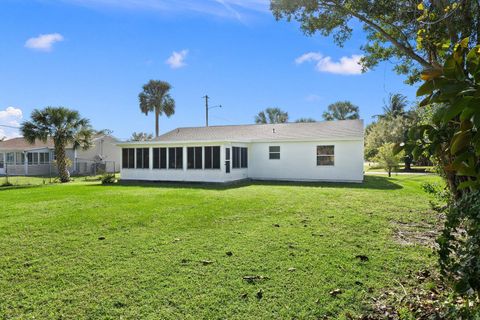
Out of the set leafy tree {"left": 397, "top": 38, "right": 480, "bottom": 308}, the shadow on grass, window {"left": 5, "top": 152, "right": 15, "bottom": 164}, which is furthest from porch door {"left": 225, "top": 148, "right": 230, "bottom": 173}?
window {"left": 5, "top": 152, "right": 15, "bottom": 164}

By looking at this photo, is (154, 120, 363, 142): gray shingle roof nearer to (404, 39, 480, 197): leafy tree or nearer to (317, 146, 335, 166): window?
(317, 146, 335, 166): window

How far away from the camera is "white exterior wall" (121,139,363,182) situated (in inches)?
727

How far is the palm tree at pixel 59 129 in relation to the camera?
70.5 feet

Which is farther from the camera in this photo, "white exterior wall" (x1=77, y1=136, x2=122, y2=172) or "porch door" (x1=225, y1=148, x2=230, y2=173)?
"white exterior wall" (x1=77, y1=136, x2=122, y2=172)

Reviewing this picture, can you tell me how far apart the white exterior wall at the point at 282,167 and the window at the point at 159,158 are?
221 mm

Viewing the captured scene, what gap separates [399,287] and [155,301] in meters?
2.77

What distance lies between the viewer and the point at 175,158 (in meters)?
19.6

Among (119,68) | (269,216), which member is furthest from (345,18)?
(119,68)

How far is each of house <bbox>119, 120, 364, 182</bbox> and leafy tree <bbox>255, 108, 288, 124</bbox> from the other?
41169mm

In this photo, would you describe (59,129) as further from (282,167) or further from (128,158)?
(282,167)

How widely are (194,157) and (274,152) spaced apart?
5015mm

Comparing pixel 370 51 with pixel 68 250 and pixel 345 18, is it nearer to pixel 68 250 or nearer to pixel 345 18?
pixel 345 18

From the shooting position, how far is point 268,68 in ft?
68.2

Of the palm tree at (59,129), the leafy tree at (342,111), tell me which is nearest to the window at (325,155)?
the palm tree at (59,129)
